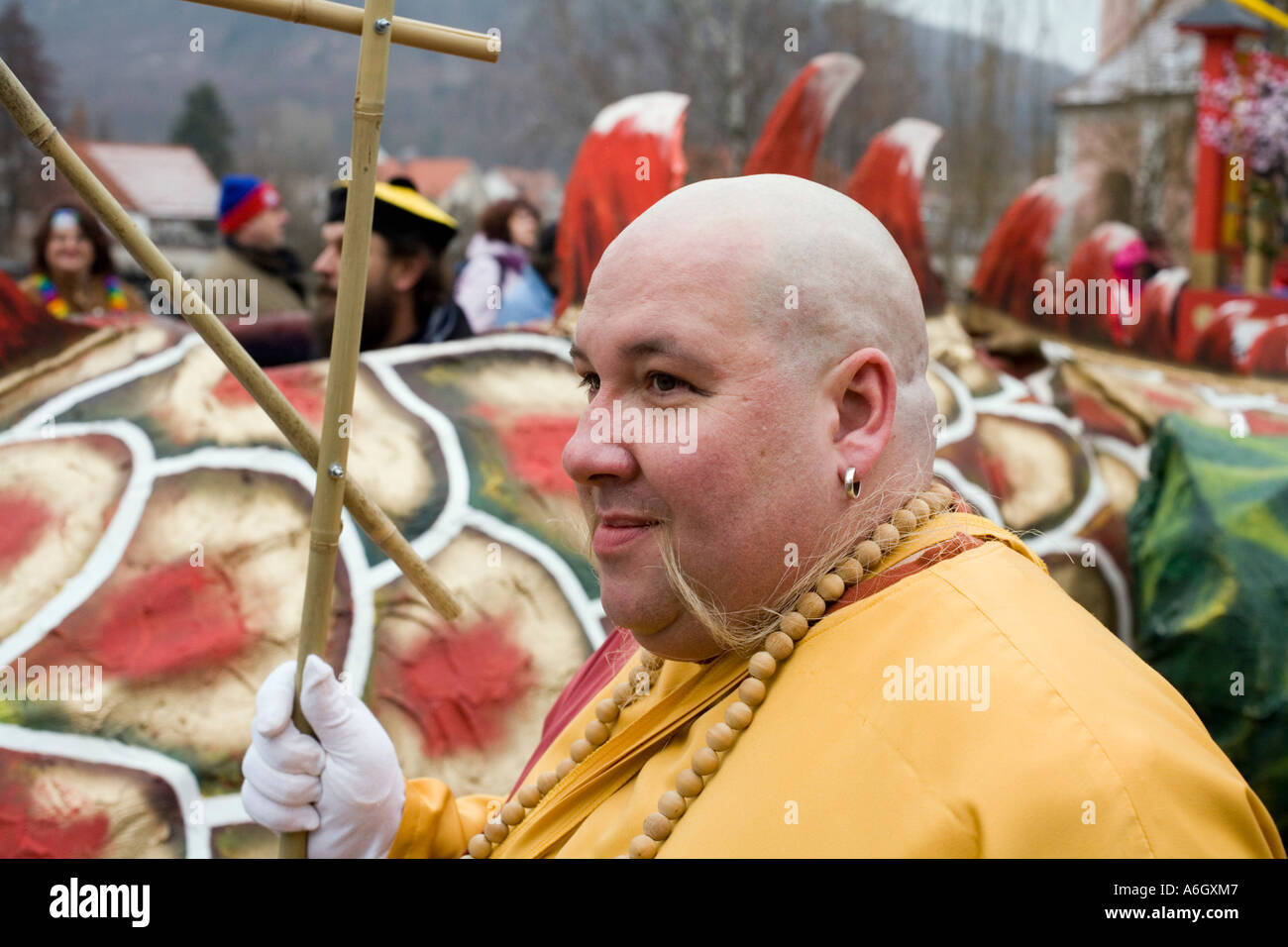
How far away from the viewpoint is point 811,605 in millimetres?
1399

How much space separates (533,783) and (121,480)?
1496 millimetres

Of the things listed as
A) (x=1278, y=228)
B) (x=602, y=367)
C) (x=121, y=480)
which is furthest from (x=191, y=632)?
(x=1278, y=228)

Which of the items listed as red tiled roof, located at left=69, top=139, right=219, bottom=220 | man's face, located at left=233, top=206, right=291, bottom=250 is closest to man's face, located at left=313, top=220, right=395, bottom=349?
man's face, located at left=233, top=206, right=291, bottom=250

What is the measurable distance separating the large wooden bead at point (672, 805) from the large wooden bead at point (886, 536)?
0.36 meters

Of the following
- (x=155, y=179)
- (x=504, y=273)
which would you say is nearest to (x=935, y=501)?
(x=504, y=273)

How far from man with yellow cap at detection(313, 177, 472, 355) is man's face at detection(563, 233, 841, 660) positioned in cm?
250

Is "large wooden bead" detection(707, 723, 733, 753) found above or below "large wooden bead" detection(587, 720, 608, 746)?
above

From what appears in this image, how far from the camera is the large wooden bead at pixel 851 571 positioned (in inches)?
54.9

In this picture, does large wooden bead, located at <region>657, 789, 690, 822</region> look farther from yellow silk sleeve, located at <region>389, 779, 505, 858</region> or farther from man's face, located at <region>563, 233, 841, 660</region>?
yellow silk sleeve, located at <region>389, 779, 505, 858</region>

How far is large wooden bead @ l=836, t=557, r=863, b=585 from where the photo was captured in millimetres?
1395

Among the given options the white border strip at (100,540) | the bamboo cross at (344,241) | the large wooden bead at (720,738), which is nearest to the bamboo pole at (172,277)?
the bamboo cross at (344,241)

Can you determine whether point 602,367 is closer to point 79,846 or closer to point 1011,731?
point 1011,731

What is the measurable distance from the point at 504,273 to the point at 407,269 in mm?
1919

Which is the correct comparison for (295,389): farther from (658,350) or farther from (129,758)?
(658,350)
